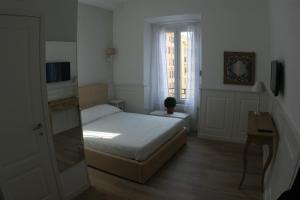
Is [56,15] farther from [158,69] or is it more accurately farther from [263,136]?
[158,69]

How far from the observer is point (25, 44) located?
2.25m

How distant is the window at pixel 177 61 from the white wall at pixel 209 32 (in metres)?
0.57

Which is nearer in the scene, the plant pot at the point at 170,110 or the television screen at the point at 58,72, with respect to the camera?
the television screen at the point at 58,72

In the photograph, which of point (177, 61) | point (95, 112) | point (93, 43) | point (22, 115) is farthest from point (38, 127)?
point (177, 61)

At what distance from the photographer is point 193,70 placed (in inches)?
201

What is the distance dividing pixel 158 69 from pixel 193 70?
2.68 ft

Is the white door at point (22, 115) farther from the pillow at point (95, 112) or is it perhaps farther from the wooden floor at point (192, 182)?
the pillow at point (95, 112)

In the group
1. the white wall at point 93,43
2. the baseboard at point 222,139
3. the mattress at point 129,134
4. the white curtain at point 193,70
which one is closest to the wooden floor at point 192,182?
the mattress at point 129,134

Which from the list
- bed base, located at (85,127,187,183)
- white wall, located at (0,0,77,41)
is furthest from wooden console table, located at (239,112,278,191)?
white wall, located at (0,0,77,41)

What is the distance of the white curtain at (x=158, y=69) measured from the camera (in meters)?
5.39

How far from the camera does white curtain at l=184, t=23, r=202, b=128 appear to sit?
499 cm

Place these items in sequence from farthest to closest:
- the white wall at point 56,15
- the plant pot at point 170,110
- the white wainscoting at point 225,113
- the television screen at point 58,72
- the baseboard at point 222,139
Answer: the plant pot at point 170,110 < the baseboard at point 222,139 < the white wainscoting at point 225,113 < the television screen at point 58,72 < the white wall at point 56,15

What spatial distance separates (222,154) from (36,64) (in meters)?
3.06

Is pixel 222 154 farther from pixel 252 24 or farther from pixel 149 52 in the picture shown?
pixel 149 52
